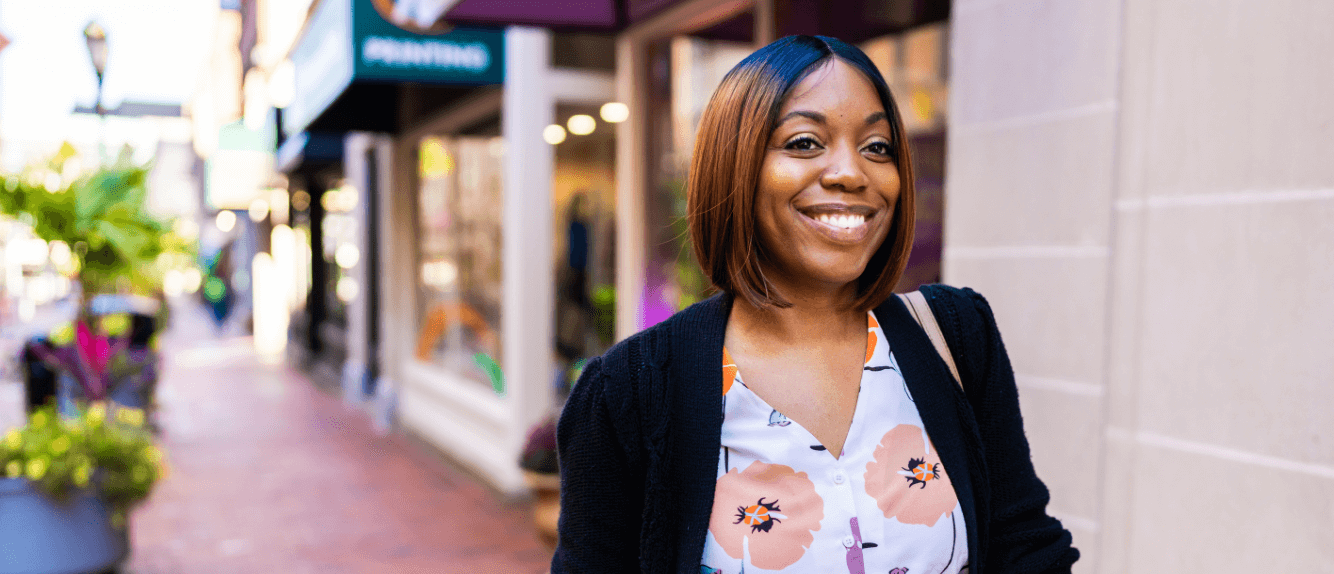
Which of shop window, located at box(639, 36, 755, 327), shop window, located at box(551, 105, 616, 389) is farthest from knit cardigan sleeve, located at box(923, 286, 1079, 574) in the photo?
shop window, located at box(551, 105, 616, 389)

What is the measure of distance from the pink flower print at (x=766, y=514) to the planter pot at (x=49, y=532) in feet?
15.1

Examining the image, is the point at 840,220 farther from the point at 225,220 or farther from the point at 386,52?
the point at 225,220

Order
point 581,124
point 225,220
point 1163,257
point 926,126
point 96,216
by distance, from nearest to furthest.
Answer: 1. point 1163,257
2. point 926,126
3. point 96,216
4. point 581,124
5. point 225,220

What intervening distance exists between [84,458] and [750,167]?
4.61m

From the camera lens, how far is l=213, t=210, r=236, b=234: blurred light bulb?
33.9 metres

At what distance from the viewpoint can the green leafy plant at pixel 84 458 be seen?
4672 mm

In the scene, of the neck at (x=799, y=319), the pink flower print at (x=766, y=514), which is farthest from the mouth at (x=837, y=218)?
the pink flower print at (x=766, y=514)

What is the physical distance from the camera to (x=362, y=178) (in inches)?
464

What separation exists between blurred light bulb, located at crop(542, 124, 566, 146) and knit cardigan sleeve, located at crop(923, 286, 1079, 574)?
532 centimetres

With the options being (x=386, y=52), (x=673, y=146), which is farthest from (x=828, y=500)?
(x=386, y=52)

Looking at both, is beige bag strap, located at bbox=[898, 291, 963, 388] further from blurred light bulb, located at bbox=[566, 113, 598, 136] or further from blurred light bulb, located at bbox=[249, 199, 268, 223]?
blurred light bulb, located at bbox=[249, 199, 268, 223]

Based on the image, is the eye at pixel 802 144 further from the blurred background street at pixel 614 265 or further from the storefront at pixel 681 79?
the storefront at pixel 681 79

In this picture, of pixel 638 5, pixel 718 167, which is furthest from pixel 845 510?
pixel 638 5

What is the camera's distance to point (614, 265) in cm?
725
